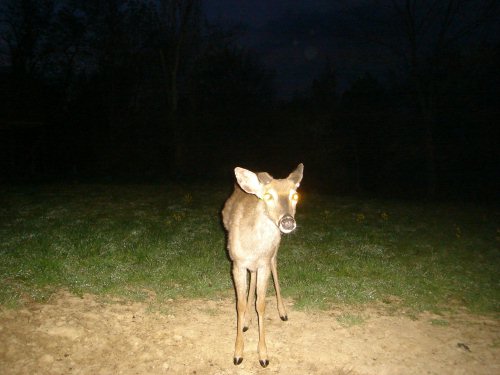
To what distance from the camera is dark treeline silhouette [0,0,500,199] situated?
93.8ft

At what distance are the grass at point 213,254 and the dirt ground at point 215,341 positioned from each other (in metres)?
0.59

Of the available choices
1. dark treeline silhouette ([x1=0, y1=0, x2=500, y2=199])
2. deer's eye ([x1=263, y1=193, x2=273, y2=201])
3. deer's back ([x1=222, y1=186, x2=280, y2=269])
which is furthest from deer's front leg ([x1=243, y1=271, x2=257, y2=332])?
dark treeline silhouette ([x1=0, y1=0, x2=500, y2=199])

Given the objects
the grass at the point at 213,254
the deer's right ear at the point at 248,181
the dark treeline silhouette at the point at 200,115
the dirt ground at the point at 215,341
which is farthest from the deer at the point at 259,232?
the dark treeline silhouette at the point at 200,115

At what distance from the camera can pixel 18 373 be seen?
16.1 ft

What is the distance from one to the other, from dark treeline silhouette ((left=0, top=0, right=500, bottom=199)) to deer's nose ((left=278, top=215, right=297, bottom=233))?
77.3ft

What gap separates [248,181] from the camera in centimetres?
577

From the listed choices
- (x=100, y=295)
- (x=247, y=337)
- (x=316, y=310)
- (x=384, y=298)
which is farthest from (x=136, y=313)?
(x=384, y=298)

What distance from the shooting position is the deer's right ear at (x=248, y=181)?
18.6 feet

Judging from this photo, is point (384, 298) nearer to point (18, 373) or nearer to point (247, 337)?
point (247, 337)

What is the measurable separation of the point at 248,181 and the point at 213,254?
14.6ft

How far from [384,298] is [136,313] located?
14.7 feet

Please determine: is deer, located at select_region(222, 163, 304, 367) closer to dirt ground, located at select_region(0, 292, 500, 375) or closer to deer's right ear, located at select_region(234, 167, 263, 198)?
deer's right ear, located at select_region(234, 167, 263, 198)

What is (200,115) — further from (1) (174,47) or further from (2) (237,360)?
(2) (237,360)

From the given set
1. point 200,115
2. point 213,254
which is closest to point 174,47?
point 200,115
